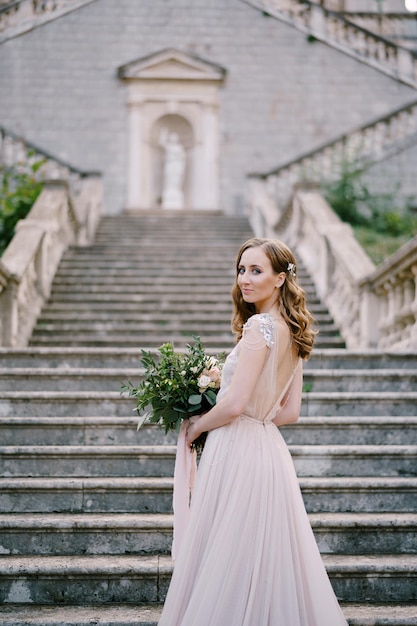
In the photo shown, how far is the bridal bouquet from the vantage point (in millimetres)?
3381

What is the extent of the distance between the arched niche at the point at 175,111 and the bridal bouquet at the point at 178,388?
14.2 metres

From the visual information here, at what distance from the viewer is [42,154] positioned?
14.7 meters

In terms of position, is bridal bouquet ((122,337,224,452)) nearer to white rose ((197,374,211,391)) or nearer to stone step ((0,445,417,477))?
white rose ((197,374,211,391))

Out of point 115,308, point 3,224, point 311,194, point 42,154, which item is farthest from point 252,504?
point 42,154

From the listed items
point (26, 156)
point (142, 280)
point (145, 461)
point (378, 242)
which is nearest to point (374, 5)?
point (26, 156)

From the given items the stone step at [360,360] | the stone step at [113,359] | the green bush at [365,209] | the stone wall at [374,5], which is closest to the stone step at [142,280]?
the stone step at [113,359]

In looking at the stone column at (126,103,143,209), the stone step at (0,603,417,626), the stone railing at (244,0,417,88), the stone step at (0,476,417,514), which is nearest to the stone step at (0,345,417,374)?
the stone step at (0,476,417,514)

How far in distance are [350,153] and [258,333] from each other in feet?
37.9

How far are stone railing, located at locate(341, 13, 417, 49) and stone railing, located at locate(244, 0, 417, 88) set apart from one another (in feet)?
7.10

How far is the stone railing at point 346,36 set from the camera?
58.4 feet

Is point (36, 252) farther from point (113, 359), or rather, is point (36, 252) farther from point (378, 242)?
point (378, 242)

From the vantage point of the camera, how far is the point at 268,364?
3.28 meters

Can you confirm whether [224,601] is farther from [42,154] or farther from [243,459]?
[42,154]

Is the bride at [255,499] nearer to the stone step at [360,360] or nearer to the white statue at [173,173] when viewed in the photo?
the stone step at [360,360]
